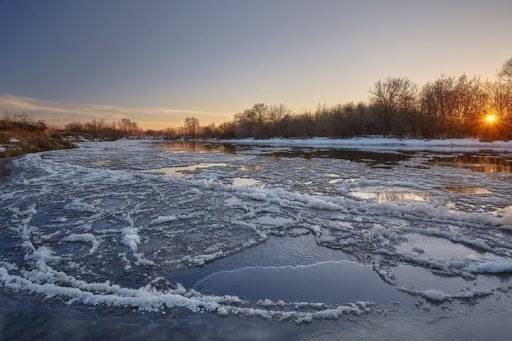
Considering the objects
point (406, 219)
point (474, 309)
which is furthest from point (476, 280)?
point (406, 219)

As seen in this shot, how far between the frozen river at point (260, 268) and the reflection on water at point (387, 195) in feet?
0.17

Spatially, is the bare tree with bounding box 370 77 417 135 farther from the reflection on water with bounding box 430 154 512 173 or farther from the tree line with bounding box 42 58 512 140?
the reflection on water with bounding box 430 154 512 173

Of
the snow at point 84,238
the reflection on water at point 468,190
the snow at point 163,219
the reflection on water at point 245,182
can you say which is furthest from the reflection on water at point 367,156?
the snow at point 84,238

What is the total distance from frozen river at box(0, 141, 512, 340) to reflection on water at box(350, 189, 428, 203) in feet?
0.17

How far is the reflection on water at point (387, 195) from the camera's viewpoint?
27.2 ft

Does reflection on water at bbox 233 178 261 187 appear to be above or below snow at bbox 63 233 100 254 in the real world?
above

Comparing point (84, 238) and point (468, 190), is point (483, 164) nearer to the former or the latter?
point (468, 190)

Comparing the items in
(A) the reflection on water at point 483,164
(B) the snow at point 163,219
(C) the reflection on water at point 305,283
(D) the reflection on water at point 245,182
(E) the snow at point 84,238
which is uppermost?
(A) the reflection on water at point 483,164

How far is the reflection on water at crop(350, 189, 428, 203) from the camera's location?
327 inches

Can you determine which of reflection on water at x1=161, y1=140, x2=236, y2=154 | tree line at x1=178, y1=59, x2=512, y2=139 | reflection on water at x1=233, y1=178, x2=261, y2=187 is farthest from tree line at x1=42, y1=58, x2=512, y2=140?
reflection on water at x1=233, y1=178, x2=261, y2=187

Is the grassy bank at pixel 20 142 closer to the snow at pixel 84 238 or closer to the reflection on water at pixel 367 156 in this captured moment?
the reflection on water at pixel 367 156

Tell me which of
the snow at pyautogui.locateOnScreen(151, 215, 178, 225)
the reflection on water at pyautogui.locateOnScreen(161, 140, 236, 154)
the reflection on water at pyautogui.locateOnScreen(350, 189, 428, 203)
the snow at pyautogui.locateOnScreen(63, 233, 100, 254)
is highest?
the reflection on water at pyautogui.locateOnScreen(161, 140, 236, 154)

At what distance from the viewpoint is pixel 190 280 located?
12.9ft

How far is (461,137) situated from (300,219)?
45.1 metres
